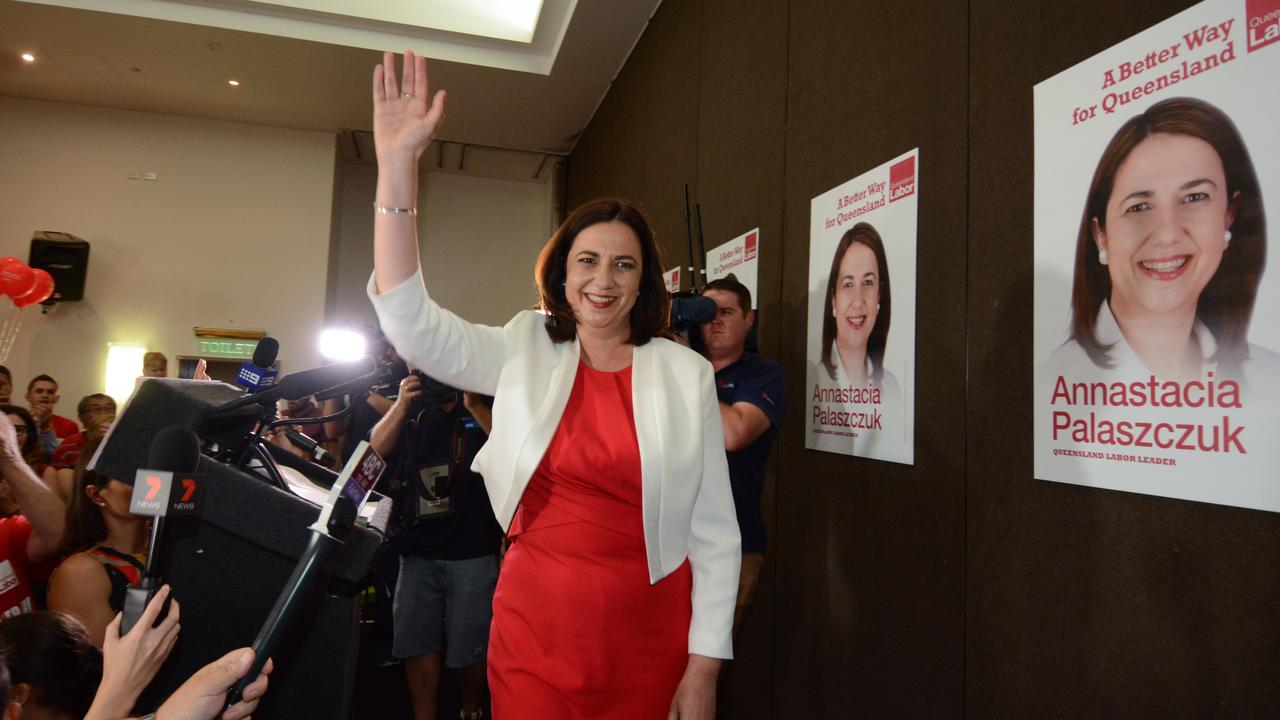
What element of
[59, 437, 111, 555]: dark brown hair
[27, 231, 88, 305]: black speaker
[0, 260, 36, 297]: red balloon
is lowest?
[59, 437, 111, 555]: dark brown hair

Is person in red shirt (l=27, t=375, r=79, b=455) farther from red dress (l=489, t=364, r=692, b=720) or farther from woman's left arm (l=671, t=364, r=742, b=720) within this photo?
woman's left arm (l=671, t=364, r=742, b=720)

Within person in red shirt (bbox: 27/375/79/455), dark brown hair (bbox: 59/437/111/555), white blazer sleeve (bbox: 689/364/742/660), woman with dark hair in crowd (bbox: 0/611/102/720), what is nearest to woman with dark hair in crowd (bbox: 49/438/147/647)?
dark brown hair (bbox: 59/437/111/555)

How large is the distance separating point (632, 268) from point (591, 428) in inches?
12.0

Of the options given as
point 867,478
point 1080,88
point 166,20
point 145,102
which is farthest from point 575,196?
point 1080,88

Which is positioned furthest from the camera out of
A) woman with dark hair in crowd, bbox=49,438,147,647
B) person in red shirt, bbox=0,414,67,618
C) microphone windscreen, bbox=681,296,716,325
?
microphone windscreen, bbox=681,296,716,325

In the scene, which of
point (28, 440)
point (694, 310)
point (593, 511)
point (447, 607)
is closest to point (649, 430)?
point (593, 511)

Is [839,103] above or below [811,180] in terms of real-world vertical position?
above

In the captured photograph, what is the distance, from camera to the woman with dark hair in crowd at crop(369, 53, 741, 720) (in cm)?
115

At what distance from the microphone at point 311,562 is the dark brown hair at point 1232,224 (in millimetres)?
1368

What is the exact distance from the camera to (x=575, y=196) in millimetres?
7297

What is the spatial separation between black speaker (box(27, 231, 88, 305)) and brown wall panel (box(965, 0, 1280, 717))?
25.1ft

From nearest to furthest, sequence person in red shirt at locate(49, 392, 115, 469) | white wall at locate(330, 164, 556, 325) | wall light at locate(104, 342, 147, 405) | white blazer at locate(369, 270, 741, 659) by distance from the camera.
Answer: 1. white blazer at locate(369, 270, 741, 659)
2. person in red shirt at locate(49, 392, 115, 469)
3. wall light at locate(104, 342, 147, 405)
4. white wall at locate(330, 164, 556, 325)

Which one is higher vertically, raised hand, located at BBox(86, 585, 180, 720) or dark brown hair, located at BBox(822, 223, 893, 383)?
dark brown hair, located at BBox(822, 223, 893, 383)

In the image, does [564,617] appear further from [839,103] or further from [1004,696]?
[839,103]
